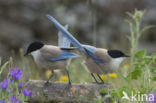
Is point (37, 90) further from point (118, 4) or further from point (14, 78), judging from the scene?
point (118, 4)

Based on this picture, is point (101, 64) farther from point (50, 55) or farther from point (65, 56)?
point (50, 55)

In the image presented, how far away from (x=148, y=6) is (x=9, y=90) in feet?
27.6

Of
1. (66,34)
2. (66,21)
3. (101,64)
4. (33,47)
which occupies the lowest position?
(101,64)

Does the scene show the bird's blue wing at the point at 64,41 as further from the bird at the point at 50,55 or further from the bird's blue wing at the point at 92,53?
the bird's blue wing at the point at 92,53

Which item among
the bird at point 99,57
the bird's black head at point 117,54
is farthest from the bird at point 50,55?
the bird's black head at point 117,54

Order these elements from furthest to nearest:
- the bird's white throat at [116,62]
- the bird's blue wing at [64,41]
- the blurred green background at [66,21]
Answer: the blurred green background at [66,21], the bird's blue wing at [64,41], the bird's white throat at [116,62]

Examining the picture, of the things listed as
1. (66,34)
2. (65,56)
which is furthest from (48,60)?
(66,34)

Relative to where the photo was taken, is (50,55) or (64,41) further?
(64,41)

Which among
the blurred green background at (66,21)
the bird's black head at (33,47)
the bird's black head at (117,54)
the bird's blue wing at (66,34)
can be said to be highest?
the blurred green background at (66,21)

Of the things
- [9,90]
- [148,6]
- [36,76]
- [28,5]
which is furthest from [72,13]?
[9,90]

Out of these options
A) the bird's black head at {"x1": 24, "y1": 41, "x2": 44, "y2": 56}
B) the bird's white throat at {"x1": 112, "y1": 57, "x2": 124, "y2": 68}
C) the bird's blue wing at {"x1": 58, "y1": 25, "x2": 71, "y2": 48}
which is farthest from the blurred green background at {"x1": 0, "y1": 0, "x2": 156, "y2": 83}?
the bird's white throat at {"x1": 112, "y1": 57, "x2": 124, "y2": 68}

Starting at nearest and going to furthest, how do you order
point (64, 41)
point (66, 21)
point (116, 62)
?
point (116, 62) < point (64, 41) < point (66, 21)

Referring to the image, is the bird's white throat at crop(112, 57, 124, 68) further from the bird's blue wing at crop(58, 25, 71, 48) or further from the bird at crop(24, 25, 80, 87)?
the bird's blue wing at crop(58, 25, 71, 48)

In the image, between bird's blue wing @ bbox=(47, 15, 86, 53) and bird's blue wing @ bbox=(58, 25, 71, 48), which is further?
bird's blue wing @ bbox=(58, 25, 71, 48)
